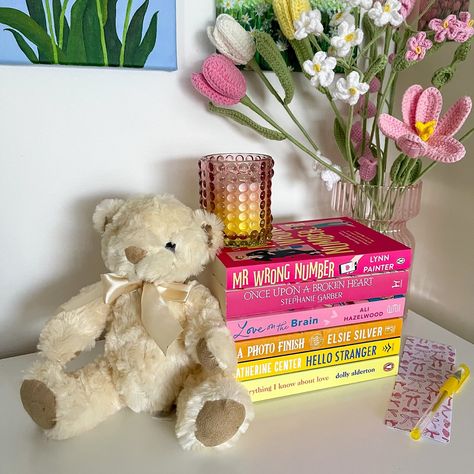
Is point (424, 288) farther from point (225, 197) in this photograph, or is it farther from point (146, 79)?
point (146, 79)

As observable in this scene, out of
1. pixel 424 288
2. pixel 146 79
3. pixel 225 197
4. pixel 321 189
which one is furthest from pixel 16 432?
pixel 424 288

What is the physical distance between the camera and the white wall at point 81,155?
69cm

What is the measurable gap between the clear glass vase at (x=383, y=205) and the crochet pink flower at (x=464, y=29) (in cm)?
22

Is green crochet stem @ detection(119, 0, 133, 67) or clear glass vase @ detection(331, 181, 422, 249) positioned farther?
clear glass vase @ detection(331, 181, 422, 249)

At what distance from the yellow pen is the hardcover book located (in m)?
0.13

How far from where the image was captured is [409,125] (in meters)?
0.72

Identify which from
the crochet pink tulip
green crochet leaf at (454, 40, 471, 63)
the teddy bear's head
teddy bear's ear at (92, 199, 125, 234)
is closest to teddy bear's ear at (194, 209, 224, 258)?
the teddy bear's head

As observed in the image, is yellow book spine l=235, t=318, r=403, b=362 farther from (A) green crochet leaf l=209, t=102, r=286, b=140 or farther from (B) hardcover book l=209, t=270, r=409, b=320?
(A) green crochet leaf l=209, t=102, r=286, b=140

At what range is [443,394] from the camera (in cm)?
63

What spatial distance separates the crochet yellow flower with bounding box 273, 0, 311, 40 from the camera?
69 centimetres

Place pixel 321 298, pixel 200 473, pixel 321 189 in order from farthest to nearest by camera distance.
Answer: pixel 321 189 < pixel 321 298 < pixel 200 473

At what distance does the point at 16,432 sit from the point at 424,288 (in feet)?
2.39

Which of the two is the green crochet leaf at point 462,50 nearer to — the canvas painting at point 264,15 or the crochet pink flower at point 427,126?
the crochet pink flower at point 427,126

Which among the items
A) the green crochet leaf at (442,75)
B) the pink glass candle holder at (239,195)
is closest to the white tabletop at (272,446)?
the pink glass candle holder at (239,195)
